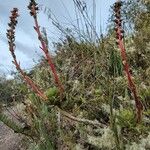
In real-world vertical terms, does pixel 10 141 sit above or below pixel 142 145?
below

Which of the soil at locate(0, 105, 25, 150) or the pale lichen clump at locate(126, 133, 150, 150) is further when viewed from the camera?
the soil at locate(0, 105, 25, 150)

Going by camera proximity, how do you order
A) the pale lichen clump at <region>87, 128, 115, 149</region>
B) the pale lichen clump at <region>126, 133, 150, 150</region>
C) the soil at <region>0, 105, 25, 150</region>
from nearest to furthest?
1. the pale lichen clump at <region>126, 133, 150, 150</region>
2. the pale lichen clump at <region>87, 128, 115, 149</region>
3. the soil at <region>0, 105, 25, 150</region>

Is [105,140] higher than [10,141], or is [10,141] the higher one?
[105,140]

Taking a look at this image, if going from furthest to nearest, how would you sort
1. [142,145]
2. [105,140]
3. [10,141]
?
[10,141] → [105,140] → [142,145]

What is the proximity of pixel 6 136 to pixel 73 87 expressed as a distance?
115 cm

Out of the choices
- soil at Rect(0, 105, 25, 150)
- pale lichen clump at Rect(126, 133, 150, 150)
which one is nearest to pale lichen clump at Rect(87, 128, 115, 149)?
pale lichen clump at Rect(126, 133, 150, 150)

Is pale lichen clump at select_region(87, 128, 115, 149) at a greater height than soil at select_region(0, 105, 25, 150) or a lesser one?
greater

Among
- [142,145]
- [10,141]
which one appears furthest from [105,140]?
[10,141]

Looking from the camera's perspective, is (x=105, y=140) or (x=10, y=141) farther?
(x=10, y=141)

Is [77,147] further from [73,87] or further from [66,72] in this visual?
[66,72]

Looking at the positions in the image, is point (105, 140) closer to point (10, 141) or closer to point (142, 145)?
point (142, 145)

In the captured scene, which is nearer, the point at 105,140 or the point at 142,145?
the point at 142,145

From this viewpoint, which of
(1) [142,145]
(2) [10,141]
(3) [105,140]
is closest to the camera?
(1) [142,145]

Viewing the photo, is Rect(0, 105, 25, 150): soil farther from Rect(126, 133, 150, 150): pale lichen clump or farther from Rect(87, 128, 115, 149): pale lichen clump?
Rect(126, 133, 150, 150): pale lichen clump
